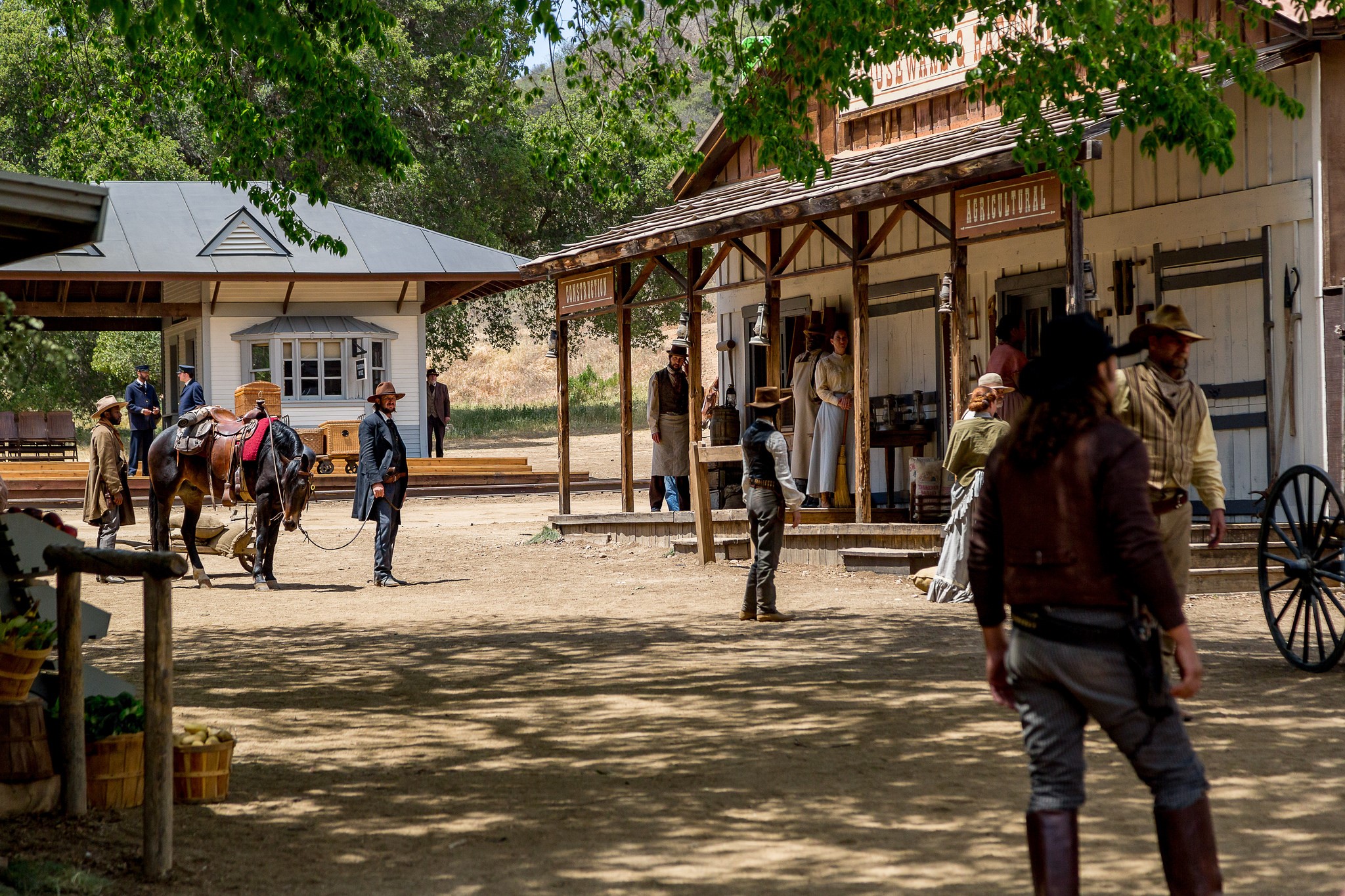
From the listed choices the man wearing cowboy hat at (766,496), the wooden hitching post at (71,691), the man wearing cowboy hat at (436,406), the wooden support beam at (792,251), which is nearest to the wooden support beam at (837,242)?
the wooden support beam at (792,251)

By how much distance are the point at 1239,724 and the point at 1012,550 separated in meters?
3.71

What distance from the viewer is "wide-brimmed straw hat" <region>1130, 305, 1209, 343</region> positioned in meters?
7.33

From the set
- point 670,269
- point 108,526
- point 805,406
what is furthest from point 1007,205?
point 108,526

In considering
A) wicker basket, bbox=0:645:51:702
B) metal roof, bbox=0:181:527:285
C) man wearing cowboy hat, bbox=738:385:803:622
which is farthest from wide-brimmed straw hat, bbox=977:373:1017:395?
metal roof, bbox=0:181:527:285

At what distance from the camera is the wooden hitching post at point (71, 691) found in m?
5.33

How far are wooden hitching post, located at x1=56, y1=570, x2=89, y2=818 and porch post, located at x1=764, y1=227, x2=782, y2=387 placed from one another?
11181 millimetres

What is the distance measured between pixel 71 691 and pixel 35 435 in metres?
28.1

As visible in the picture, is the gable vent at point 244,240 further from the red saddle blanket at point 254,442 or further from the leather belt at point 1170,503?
the leather belt at point 1170,503

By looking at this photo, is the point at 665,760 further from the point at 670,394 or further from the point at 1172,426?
the point at 670,394

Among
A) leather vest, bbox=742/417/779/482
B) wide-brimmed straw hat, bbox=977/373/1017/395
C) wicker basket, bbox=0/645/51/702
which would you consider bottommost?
wicker basket, bbox=0/645/51/702

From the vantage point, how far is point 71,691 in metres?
5.36

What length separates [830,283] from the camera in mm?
17953

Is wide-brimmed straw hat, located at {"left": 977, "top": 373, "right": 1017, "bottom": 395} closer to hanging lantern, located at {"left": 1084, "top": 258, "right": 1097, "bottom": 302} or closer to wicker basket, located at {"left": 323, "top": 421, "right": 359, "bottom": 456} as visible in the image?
hanging lantern, located at {"left": 1084, "top": 258, "right": 1097, "bottom": 302}

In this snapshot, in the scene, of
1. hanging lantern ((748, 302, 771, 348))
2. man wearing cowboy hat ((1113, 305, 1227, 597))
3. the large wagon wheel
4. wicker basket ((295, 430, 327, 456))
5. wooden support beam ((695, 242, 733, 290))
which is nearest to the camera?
man wearing cowboy hat ((1113, 305, 1227, 597))
